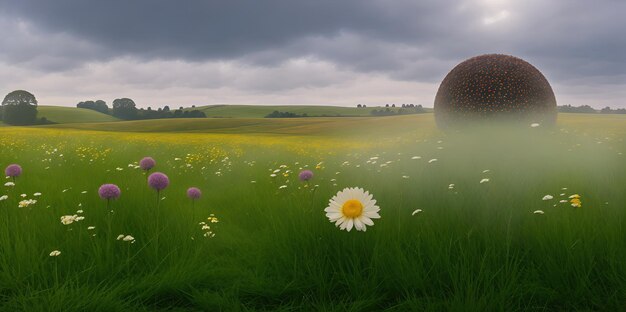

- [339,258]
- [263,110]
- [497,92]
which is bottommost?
[339,258]

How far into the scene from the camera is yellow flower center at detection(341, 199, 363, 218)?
2.70 metres

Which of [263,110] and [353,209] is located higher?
[263,110]

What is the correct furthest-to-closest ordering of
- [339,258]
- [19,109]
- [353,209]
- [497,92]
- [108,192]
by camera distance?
[19,109] < [497,92] < [108,192] < [339,258] < [353,209]

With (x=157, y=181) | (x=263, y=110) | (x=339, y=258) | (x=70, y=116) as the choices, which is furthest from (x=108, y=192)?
(x=263, y=110)

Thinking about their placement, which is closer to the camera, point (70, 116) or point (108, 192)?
point (108, 192)

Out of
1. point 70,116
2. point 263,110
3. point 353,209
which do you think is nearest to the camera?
point 353,209

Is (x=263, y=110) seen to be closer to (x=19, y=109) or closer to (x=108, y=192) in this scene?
(x=19, y=109)

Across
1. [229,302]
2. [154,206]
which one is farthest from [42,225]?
[229,302]

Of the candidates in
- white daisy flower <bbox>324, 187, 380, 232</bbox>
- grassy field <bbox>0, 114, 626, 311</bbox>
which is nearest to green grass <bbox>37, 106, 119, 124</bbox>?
grassy field <bbox>0, 114, 626, 311</bbox>

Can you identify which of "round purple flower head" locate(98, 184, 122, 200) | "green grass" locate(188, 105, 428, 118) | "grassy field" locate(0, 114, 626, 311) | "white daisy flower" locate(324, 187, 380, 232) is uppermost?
"green grass" locate(188, 105, 428, 118)

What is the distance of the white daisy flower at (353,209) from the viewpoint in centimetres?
268

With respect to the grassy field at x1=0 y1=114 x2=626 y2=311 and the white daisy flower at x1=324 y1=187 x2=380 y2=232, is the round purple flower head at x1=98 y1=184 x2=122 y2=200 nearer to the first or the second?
the grassy field at x1=0 y1=114 x2=626 y2=311

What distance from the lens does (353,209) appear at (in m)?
2.71

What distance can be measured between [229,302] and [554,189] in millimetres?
4218
